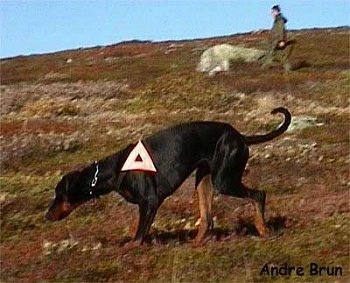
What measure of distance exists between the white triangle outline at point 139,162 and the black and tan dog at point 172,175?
0.07m

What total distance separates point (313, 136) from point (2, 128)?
32.6ft

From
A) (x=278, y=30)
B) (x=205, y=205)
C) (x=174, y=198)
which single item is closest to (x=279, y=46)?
(x=278, y=30)

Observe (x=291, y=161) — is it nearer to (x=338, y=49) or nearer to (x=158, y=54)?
(x=338, y=49)

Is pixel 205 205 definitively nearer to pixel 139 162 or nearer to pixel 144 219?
pixel 144 219

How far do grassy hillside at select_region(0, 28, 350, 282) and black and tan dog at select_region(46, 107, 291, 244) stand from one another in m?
0.67

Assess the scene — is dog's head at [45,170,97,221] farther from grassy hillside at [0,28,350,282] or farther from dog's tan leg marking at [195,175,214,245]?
dog's tan leg marking at [195,175,214,245]

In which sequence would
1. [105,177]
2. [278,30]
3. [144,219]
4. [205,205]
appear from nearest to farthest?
[144,219]
[105,177]
[205,205]
[278,30]

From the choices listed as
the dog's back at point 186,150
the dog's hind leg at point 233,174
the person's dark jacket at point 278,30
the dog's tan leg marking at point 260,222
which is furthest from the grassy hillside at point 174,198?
the person's dark jacket at point 278,30

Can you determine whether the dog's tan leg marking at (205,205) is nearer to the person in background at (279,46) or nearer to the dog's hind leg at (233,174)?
the dog's hind leg at (233,174)

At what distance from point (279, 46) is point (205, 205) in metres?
27.7

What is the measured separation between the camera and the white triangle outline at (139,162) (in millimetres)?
14234

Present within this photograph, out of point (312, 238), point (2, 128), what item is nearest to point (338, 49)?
point (2, 128)

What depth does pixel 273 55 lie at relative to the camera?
44.8 metres

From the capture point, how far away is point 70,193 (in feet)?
46.9
